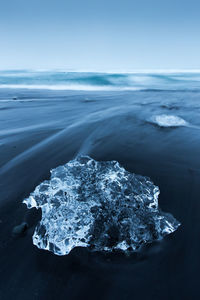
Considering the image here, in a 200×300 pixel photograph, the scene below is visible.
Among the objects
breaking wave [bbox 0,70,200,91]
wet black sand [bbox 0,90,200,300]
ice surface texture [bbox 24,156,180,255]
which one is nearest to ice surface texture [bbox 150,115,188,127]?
wet black sand [bbox 0,90,200,300]

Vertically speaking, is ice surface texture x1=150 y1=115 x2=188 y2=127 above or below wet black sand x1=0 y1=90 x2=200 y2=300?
above

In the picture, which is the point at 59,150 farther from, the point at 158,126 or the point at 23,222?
the point at 158,126

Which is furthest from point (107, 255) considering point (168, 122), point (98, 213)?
point (168, 122)

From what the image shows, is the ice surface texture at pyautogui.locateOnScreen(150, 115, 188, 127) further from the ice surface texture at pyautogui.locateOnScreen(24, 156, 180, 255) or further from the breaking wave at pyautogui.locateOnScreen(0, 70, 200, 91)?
the breaking wave at pyautogui.locateOnScreen(0, 70, 200, 91)

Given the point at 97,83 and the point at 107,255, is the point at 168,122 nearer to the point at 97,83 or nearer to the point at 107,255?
the point at 107,255

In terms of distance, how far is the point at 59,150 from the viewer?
Answer: 3105 millimetres

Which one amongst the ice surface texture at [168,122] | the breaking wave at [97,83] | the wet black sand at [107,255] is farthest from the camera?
the breaking wave at [97,83]

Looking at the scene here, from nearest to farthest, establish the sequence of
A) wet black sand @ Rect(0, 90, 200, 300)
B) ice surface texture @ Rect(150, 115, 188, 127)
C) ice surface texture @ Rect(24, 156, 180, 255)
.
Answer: wet black sand @ Rect(0, 90, 200, 300) → ice surface texture @ Rect(24, 156, 180, 255) → ice surface texture @ Rect(150, 115, 188, 127)

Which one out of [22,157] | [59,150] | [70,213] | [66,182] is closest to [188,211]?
[70,213]

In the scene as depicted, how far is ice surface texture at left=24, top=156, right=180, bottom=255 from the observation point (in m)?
1.40

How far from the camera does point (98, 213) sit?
5.11ft

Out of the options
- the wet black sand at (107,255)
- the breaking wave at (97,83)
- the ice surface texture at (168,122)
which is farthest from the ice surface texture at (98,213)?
the breaking wave at (97,83)

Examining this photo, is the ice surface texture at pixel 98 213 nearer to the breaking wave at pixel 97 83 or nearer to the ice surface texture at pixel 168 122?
the ice surface texture at pixel 168 122

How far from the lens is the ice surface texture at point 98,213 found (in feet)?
4.58
